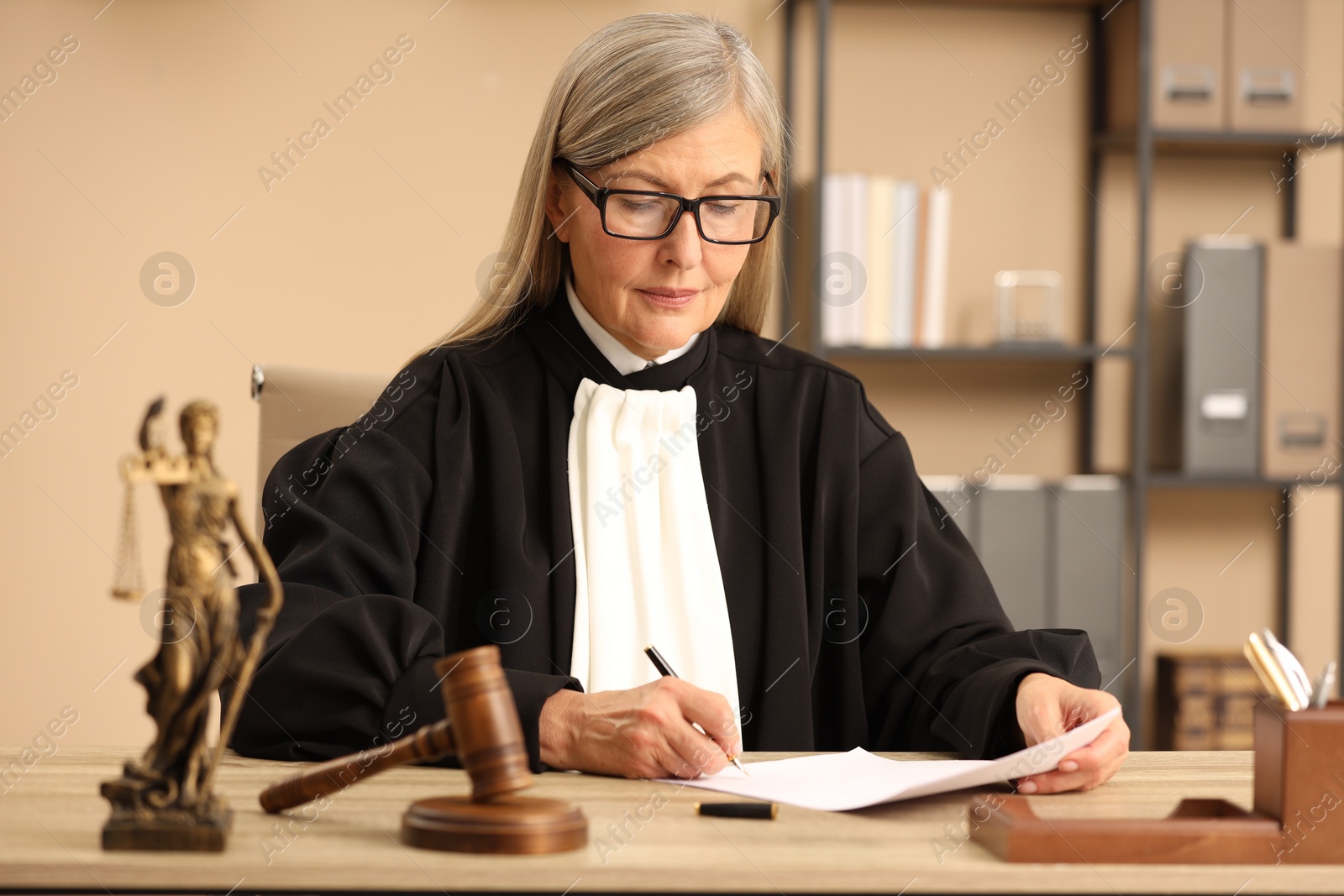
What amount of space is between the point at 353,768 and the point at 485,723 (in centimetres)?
14

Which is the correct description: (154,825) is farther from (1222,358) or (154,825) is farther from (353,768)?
(1222,358)

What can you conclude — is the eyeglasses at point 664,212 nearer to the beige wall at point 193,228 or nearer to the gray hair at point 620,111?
the gray hair at point 620,111

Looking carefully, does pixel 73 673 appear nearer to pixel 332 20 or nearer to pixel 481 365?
pixel 332 20

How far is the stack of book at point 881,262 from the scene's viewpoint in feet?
10.5

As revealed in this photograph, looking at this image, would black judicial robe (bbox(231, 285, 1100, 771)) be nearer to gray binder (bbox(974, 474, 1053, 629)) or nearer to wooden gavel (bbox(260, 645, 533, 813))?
wooden gavel (bbox(260, 645, 533, 813))

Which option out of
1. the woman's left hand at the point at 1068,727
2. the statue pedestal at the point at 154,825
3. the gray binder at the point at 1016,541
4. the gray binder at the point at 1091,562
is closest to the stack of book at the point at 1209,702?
the gray binder at the point at 1091,562

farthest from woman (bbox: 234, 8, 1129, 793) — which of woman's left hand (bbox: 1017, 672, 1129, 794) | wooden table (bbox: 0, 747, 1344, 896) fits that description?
wooden table (bbox: 0, 747, 1344, 896)

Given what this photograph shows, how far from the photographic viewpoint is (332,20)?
3.28 metres

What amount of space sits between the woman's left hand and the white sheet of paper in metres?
0.01

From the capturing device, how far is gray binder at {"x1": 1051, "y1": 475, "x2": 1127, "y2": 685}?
10.4 ft

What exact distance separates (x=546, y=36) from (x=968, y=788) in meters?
2.68

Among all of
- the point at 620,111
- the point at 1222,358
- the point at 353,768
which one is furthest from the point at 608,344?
the point at 1222,358

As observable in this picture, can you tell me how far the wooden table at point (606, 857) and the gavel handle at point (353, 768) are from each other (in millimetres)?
18

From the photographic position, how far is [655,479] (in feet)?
5.80
